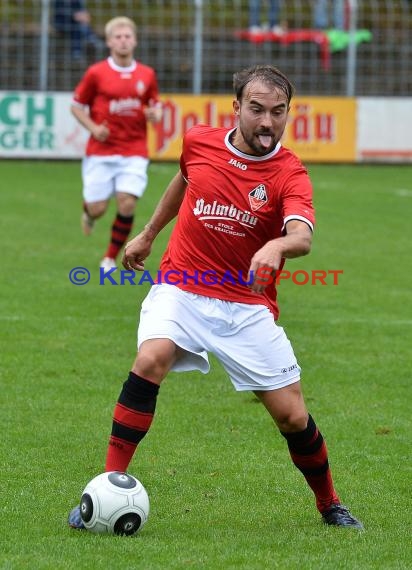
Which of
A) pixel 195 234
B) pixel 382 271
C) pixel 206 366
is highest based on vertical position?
pixel 195 234

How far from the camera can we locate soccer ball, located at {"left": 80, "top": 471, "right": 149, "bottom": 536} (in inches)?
192

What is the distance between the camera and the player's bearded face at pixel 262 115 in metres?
4.99

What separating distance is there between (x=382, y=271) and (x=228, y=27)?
12659 mm

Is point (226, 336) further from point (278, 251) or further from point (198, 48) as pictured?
point (198, 48)

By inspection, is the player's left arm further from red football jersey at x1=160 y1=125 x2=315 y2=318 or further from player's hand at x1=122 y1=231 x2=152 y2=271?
player's hand at x1=122 y1=231 x2=152 y2=271

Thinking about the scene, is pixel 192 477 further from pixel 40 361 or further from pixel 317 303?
pixel 317 303

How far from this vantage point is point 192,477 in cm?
592

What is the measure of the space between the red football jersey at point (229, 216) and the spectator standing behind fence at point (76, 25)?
725 inches

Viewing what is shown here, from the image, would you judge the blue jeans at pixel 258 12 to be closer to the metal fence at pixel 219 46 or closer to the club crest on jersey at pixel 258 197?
the metal fence at pixel 219 46

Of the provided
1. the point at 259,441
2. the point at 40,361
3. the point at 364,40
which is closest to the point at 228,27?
the point at 364,40

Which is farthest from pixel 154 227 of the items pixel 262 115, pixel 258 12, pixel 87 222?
pixel 258 12

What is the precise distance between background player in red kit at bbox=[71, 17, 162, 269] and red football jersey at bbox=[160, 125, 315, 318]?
670 centimetres

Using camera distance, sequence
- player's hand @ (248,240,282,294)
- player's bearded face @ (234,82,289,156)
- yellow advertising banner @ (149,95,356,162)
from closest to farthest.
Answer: player's hand @ (248,240,282,294) → player's bearded face @ (234,82,289,156) → yellow advertising banner @ (149,95,356,162)

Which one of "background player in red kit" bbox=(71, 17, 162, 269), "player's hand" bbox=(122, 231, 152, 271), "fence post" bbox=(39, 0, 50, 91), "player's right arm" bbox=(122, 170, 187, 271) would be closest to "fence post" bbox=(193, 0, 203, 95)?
"fence post" bbox=(39, 0, 50, 91)
